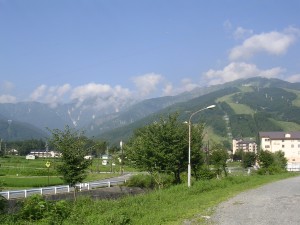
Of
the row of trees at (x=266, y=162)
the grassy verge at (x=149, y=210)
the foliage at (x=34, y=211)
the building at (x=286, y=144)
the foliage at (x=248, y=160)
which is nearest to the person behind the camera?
the grassy verge at (x=149, y=210)

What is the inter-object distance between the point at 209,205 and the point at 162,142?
14634 millimetres

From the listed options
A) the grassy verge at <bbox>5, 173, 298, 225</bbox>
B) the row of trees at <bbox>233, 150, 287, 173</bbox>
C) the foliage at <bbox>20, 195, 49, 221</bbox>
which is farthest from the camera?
the row of trees at <bbox>233, 150, 287, 173</bbox>

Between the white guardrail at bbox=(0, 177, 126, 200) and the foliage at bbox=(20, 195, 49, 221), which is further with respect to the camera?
the white guardrail at bbox=(0, 177, 126, 200)

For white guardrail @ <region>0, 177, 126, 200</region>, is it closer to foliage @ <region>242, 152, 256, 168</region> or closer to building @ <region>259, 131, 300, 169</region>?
foliage @ <region>242, 152, 256, 168</region>

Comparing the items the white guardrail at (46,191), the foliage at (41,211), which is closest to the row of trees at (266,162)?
the white guardrail at (46,191)

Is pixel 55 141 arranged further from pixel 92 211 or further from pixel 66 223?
pixel 66 223

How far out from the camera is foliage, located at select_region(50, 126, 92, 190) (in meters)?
27.9

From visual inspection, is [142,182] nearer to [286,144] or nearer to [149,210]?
[149,210]

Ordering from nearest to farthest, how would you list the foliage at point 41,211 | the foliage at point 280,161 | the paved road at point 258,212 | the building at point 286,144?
the paved road at point 258,212, the foliage at point 41,211, the foliage at point 280,161, the building at point 286,144

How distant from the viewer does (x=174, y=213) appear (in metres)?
16.7

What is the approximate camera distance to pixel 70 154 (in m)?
27.9

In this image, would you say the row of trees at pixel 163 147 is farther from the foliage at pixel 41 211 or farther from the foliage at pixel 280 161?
the foliage at pixel 280 161

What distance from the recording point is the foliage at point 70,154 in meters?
27.9

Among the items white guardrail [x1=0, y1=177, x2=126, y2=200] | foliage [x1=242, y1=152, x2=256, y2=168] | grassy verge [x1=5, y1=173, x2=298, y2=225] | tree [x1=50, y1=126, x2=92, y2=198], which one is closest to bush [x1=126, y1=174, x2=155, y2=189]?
white guardrail [x1=0, y1=177, x2=126, y2=200]
